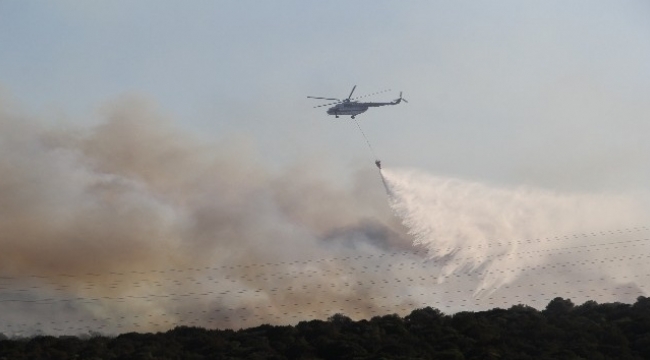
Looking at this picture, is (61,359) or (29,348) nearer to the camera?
(61,359)

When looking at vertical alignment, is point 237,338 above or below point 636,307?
below

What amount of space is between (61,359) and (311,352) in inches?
1431

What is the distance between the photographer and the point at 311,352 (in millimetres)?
168125

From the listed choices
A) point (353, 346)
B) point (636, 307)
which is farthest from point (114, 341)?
point (636, 307)

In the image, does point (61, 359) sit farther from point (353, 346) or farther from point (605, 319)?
point (605, 319)

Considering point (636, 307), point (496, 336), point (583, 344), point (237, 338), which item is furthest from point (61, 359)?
point (636, 307)

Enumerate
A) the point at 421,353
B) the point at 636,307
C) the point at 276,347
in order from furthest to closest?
1. the point at 636,307
2. the point at 276,347
3. the point at 421,353

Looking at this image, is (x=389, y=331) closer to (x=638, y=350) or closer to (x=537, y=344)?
(x=537, y=344)

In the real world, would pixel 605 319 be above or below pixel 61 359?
above

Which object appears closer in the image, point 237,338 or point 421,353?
point 421,353

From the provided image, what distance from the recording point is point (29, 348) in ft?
593

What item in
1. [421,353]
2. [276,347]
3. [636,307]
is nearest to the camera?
[421,353]

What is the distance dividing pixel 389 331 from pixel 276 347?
1941cm

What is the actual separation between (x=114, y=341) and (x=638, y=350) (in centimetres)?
8031
